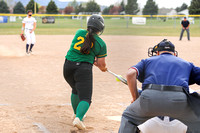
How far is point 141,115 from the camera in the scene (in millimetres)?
3480

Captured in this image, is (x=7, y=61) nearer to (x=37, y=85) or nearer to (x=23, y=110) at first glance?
(x=37, y=85)

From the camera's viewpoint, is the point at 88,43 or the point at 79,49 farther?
the point at 79,49

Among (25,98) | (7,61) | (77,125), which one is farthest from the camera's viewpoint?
(7,61)

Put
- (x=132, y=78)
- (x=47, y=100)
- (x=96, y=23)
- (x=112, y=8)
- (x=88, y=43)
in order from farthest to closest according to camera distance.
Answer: (x=112, y=8) < (x=47, y=100) < (x=96, y=23) < (x=88, y=43) < (x=132, y=78)

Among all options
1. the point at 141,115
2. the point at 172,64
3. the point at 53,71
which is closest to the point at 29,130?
the point at 141,115

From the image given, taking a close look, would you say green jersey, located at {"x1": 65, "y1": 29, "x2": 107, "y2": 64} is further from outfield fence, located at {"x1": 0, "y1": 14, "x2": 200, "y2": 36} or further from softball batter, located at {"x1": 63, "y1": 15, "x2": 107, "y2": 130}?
outfield fence, located at {"x1": 0, "y1": 14, "x2": 200, "y2": 36}

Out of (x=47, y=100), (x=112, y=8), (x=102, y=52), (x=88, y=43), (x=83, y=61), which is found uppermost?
(x=112, y=8)

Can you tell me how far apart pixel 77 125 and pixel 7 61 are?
8.61 m

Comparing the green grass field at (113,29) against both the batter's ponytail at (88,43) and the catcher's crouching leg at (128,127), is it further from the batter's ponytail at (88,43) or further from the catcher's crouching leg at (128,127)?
the catcher's crouching leg at (128,127)

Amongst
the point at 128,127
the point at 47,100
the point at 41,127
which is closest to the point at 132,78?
the point at 128,127

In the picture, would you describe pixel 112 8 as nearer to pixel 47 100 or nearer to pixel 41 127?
pixel 47 100

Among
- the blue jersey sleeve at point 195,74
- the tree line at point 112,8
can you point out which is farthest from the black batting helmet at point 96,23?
the tree line at point 112,8

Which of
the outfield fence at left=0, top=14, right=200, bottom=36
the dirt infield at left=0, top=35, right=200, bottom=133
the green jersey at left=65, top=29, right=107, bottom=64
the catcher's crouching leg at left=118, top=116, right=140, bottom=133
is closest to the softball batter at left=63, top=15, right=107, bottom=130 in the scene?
the green jersey at left=65, top=29, right=107, bottom=64

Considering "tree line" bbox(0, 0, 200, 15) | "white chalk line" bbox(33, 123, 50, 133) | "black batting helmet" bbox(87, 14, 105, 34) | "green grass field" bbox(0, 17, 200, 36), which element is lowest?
"white chalk line" bbox(33, 123, 50, 133)
